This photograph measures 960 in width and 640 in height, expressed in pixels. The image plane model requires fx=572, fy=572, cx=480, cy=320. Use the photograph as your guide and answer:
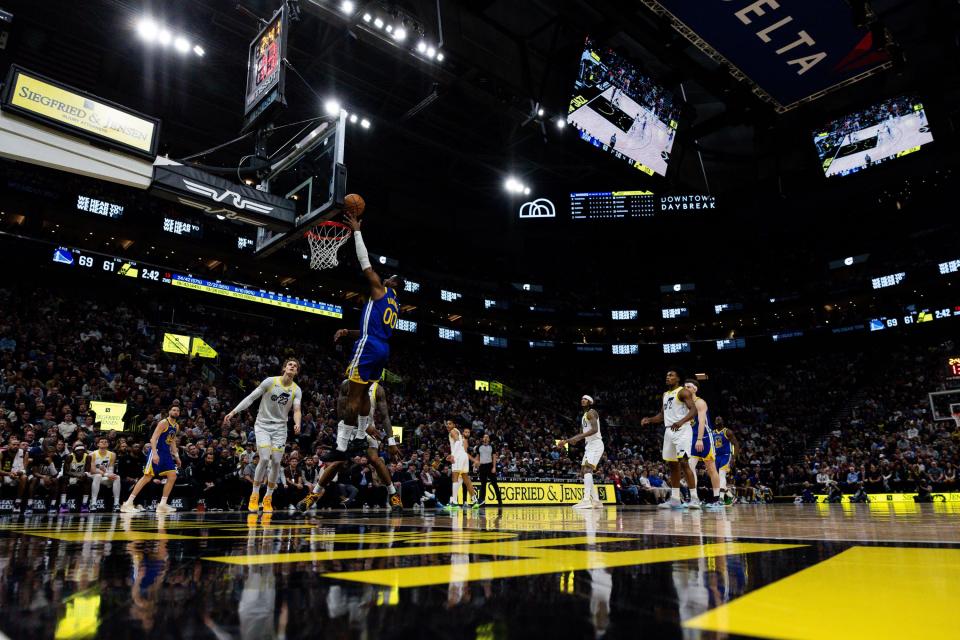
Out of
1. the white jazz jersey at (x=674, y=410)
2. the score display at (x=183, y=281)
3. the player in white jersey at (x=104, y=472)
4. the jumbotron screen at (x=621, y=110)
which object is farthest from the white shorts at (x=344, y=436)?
the score display at (x=183, y=281)

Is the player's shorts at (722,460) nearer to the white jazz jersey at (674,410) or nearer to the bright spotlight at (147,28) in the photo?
the white jazz jersey at (674,410)

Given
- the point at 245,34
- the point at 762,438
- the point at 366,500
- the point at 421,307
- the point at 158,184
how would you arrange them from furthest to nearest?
the point at 421,307 < the point at 762,438 < the point at 245,34 < the point at 366,500 < the point at 158,184

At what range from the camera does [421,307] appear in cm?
2895

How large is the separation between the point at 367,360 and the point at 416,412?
1773 cm

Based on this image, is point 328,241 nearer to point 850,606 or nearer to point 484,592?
point 484,592

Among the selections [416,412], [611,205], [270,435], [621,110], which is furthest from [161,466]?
[611,205]

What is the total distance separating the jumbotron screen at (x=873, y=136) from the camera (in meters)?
14.6

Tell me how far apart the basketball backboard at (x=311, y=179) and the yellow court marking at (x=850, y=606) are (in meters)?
7.43

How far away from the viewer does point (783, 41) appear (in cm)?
1095

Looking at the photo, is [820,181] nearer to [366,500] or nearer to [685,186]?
[685,186]

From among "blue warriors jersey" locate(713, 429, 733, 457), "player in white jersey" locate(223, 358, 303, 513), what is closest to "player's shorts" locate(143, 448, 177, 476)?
"player in white jersey" locate(223, 358, 303, 513)

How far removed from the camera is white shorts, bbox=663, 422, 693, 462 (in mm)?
8062

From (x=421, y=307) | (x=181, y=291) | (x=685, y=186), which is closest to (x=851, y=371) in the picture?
(x=685, y=186)

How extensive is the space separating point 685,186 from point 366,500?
1154 centimetres
